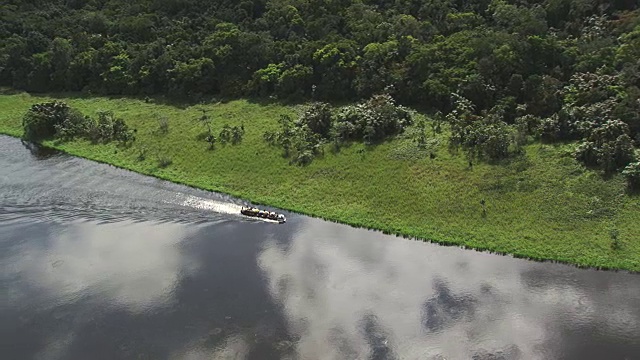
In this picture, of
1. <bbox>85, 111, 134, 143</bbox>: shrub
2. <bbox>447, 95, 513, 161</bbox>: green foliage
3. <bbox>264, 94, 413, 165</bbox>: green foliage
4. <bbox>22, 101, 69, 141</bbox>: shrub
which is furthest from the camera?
<bbox>22, 101, 69, 141</bbox>: shrub

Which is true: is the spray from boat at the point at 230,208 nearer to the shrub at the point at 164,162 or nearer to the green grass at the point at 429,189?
the green grass at the point at 429,189

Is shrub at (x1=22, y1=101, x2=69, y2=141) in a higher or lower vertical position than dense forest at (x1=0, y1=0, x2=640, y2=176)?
lower

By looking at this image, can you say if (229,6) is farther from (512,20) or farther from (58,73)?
(512,20)

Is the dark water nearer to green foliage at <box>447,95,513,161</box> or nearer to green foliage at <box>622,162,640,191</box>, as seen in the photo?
green foliage at <box>622,162,640,191</box>

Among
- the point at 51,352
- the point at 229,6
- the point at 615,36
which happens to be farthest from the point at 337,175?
the point at 229,6

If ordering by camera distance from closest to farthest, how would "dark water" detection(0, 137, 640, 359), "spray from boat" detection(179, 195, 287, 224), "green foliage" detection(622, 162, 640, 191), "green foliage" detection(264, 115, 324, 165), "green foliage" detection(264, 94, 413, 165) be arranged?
"dark water" detection(0, 137, 640, 359)
"green foliage" detection(622, 162, 640, 191)
"spray from boat" detection(179, 195, 287, 224)
"green foliage" detection(264, 115, 324, 165)
"green foliage" detection(264, 94, 413, 165)

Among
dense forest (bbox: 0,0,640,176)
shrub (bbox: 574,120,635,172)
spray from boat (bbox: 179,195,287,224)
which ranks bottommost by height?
spray from boat (bbox: 179,195,287,224)

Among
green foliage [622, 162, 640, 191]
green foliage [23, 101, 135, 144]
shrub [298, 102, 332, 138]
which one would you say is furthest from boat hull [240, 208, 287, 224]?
green foliage [622, 162, 640, 191]
